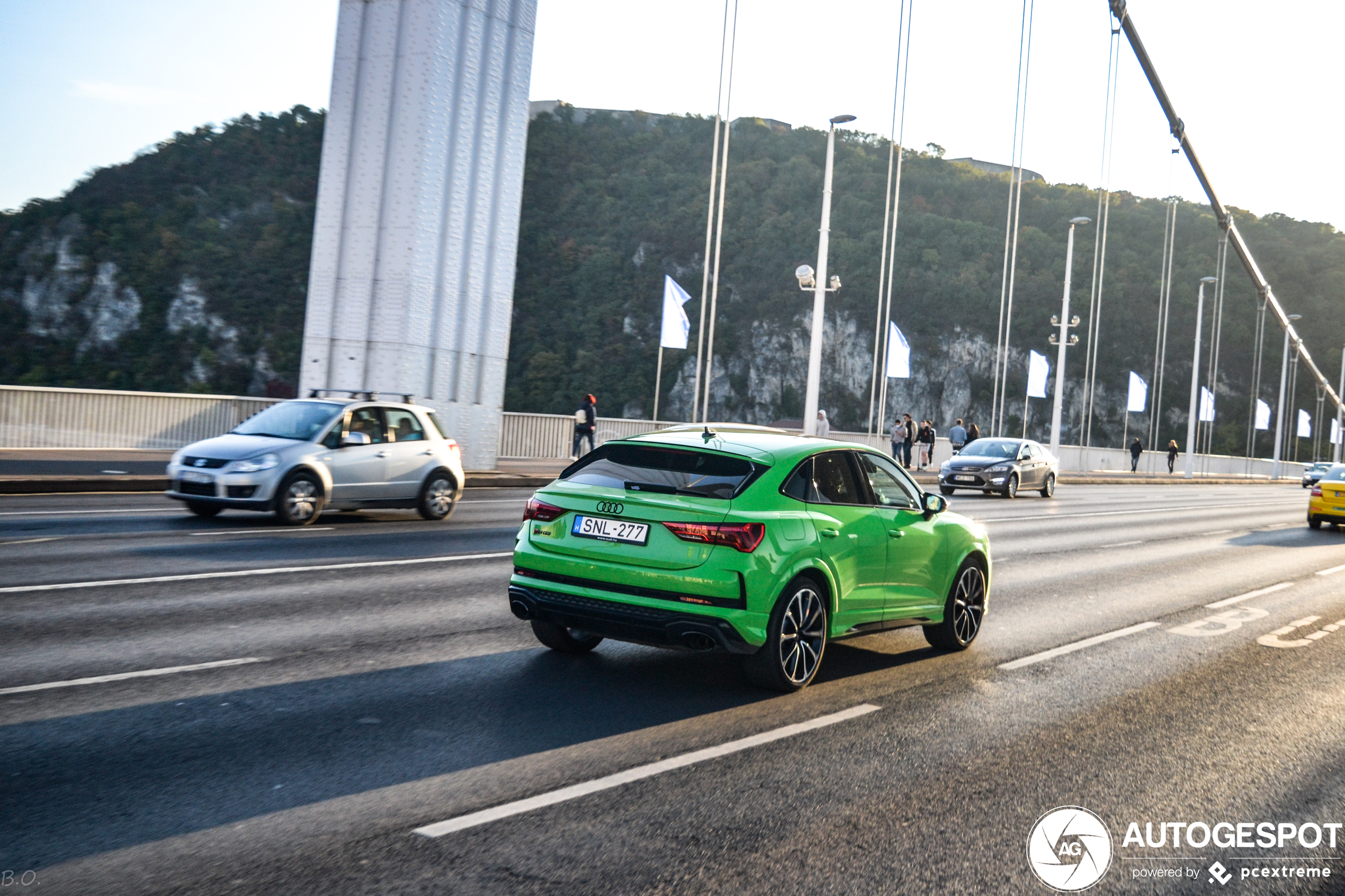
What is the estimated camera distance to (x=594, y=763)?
16.7ft

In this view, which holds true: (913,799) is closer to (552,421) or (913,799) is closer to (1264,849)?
(1264,849)

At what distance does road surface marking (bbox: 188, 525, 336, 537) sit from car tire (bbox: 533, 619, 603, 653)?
644cm

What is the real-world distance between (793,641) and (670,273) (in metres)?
103

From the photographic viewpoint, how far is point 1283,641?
32.0 feet

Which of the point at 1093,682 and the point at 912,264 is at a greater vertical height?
the point at 912,264

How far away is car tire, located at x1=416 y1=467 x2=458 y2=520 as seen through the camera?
15.7 meters

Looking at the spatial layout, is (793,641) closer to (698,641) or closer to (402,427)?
(698,641)

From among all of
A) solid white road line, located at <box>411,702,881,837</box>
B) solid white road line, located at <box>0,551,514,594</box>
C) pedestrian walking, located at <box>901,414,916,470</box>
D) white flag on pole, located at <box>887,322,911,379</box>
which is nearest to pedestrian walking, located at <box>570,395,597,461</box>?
pedestrian walking, located at <box>901,414,916,470</box>

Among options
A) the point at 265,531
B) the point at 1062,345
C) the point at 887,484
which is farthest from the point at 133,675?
the point at 1062,345

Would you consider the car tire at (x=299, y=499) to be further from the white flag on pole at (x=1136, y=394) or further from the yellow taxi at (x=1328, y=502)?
the white flag on pole at (x=1136, y=394)

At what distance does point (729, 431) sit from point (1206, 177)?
76095 mm

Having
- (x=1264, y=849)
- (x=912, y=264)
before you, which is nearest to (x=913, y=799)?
(x=1264, y=849)

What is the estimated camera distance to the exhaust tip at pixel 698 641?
20.3ft

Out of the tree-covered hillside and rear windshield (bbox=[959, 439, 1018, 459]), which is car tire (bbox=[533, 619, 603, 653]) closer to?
rear windshield (bbox=[959, 439, 1018, 459])
